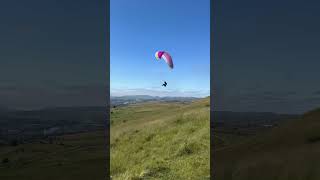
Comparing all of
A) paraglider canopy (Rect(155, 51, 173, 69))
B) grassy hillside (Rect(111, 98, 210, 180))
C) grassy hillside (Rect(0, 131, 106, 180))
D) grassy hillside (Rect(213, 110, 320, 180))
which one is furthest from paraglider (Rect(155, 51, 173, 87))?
grassy hillside (Rect(0, 131, 106, 180))

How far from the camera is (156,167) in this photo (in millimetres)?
30734

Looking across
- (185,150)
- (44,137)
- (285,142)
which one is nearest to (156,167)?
(185,150)

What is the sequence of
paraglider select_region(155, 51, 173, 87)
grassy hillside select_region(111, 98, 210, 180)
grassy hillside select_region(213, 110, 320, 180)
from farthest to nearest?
paraglider select_region(155, 51, 173, 87)
grassy hillside select_region(111, 98, 210, 180)
grassy hillside select_region(213, 110, 320, 180)

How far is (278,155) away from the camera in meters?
21.4

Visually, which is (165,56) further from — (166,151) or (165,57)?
(166,151)

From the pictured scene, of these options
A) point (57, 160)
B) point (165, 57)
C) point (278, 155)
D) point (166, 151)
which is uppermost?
point (165, 57)

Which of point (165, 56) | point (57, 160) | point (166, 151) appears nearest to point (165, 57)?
point (165, 56)

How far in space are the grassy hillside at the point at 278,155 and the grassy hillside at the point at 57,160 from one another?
40.2 feet

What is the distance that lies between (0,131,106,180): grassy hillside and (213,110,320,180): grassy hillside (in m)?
12.3

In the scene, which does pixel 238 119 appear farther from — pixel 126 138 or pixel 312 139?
pixel 126 138

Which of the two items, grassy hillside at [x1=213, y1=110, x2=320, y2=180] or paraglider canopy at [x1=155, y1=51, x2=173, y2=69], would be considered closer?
grassy hillside at [x1=213, y1=110, x2=320, y2=180]

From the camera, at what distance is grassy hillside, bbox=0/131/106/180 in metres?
34.6

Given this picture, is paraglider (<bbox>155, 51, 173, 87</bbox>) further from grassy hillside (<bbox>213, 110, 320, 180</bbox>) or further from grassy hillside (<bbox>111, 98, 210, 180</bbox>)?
grassy hillside (<bbox>213, 110, 320, 180</bbox>)

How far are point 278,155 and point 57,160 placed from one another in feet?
79.6
